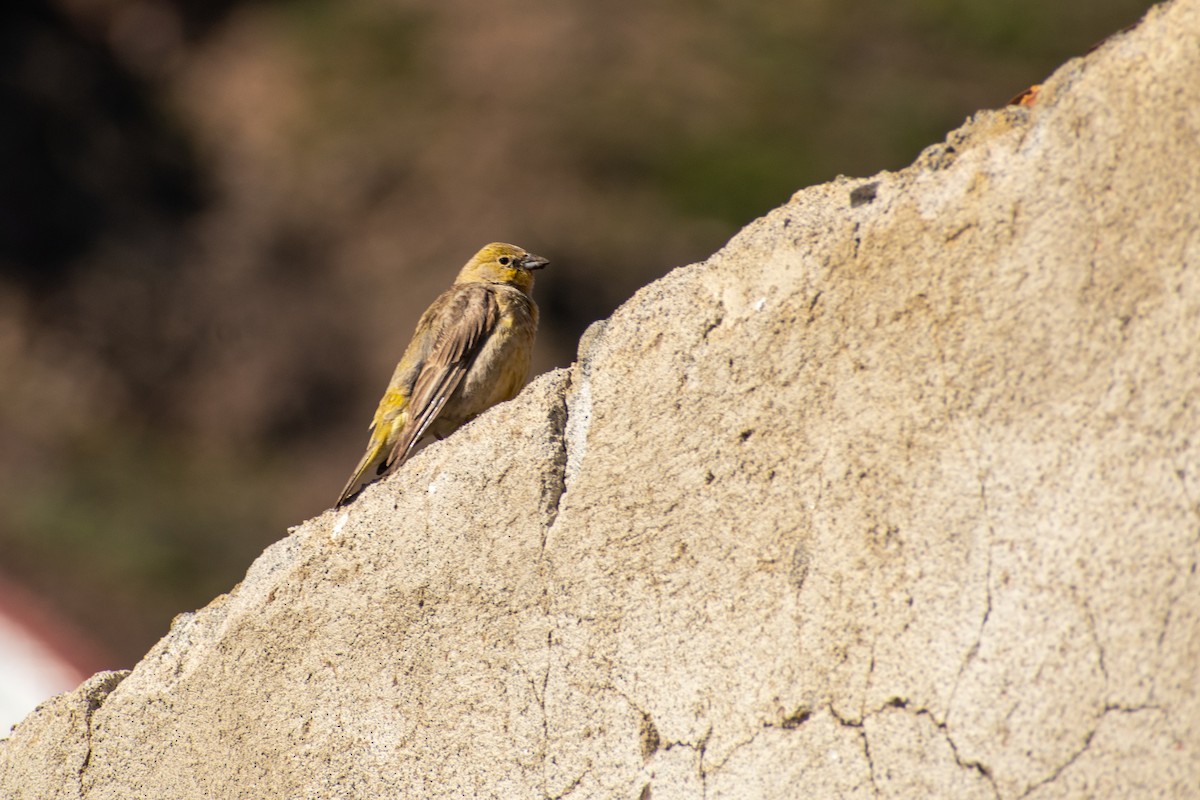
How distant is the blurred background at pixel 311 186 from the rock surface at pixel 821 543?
10847 millimetres

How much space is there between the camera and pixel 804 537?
3145 millimetres

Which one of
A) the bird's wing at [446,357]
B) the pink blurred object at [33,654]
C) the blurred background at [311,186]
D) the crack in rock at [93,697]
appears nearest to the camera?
the crack in rock at [93,697]

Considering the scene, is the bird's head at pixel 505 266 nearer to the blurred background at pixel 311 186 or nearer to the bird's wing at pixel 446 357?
the bird's wing at pixel 446 357

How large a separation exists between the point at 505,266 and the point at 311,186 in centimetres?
1153

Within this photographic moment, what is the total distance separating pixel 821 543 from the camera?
312 cm

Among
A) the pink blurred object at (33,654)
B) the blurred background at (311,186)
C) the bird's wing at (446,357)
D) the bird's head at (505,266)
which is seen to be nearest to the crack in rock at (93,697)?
the bird's wing at (446,357)

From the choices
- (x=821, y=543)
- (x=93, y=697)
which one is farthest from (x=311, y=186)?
(x=821, y=543)

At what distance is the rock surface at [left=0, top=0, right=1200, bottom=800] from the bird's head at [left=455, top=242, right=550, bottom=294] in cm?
259

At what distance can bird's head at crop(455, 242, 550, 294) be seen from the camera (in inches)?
253

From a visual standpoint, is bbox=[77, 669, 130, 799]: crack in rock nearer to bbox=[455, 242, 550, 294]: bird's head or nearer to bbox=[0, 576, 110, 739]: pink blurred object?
bbox=[455, 242, 550, 294]: bird's head

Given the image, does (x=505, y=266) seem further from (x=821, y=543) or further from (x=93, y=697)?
(x=821, y=543)

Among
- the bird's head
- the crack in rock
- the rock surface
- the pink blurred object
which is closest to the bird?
the bird's head

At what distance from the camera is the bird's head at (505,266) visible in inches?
253

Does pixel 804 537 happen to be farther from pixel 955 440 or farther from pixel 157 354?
pixel 157 354
